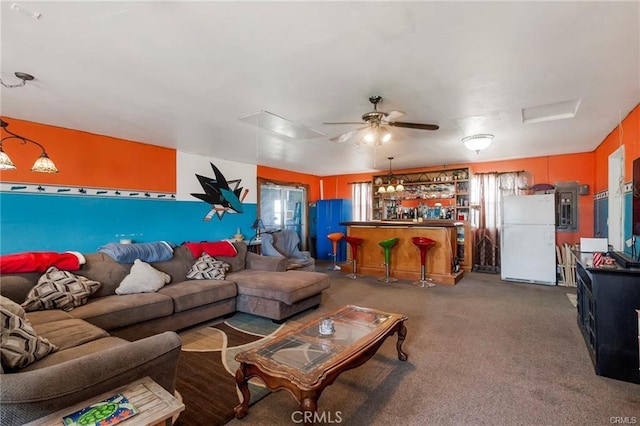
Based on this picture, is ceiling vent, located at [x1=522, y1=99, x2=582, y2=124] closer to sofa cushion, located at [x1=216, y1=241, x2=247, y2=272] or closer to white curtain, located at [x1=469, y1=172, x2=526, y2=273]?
white curtain, located at [x1=469, y1=172, x2=526, y2=273]

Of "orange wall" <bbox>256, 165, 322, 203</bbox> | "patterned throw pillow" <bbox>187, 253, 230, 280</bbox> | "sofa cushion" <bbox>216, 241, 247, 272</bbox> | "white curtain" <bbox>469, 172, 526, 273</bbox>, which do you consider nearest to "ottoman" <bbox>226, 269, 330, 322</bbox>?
"patterned throw pillow" <bbox>187, 253, 230, 280</bbox>

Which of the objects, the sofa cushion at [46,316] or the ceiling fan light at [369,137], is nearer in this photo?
the sofa cushion at [46,316]

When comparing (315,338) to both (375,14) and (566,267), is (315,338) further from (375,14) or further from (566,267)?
(566,267)

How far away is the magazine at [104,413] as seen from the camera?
1221 mm

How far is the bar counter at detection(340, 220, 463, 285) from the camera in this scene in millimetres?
5656

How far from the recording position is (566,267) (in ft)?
17.8

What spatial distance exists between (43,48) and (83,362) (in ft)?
7.09

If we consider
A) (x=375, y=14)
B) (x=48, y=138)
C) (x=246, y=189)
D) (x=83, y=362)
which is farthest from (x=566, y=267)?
(x=48, y=138)

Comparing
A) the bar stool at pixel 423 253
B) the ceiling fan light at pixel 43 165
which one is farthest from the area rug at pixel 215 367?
the bar stool at pixel 423 253

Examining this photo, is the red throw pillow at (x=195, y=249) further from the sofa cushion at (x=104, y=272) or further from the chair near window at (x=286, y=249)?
the chair near window at (x=286, y=249)

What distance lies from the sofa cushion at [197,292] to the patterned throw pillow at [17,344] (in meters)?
1.47

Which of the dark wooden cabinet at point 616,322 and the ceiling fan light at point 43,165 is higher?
the ceiling fan light at point 43,165

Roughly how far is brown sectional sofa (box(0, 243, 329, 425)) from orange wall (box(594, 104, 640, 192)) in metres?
3.87

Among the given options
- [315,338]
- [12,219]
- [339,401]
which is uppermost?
[12,219]
